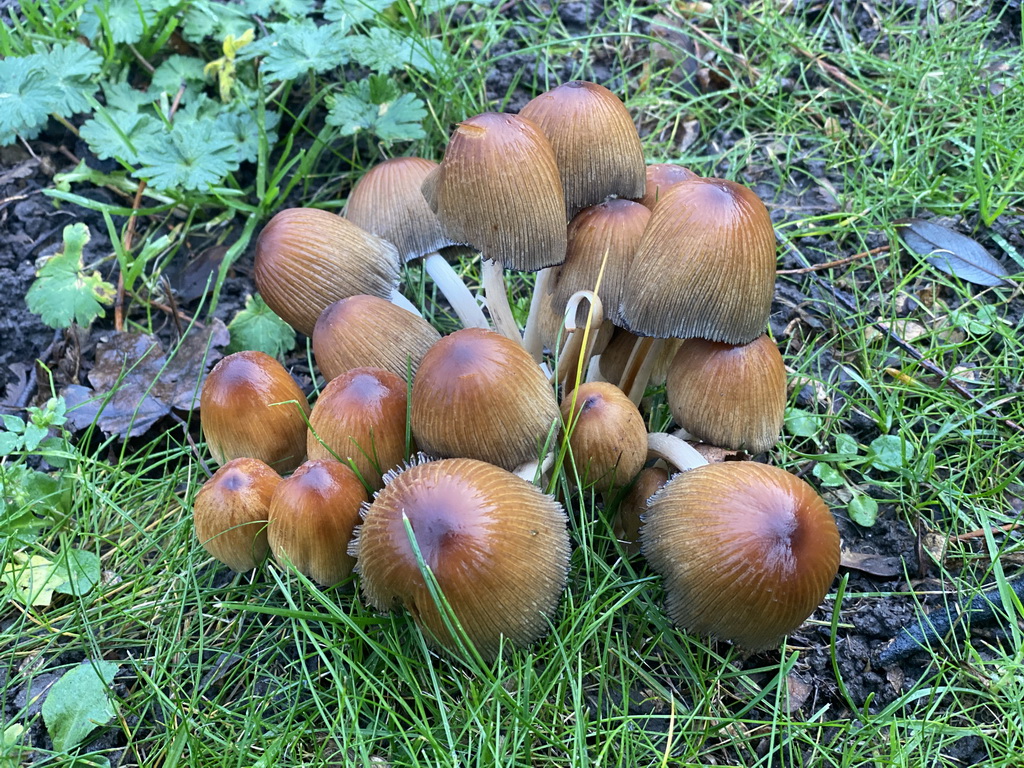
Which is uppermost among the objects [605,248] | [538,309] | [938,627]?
[605,248]

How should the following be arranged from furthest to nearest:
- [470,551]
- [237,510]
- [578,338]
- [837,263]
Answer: [837,263] → [578,338] → [237,510] → [470,551]

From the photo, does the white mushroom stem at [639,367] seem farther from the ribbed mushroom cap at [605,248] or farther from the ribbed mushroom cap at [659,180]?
the ribbed mushroom cap at [659,180]

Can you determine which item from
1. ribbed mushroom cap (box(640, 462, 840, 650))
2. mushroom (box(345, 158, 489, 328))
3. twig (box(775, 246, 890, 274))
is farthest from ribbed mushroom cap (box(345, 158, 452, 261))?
twig (box(775, 246, 890, 274))

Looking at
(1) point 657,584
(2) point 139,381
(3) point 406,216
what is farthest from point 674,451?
(2) point 139,381

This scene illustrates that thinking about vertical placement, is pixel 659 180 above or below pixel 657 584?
above

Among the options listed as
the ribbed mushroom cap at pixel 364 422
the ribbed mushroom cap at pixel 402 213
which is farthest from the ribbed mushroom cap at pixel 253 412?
the ribbed mushroom cap at pixel 402 213

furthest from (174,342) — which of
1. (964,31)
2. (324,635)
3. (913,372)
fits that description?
(964,31)

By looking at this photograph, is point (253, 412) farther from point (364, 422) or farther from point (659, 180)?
point (659, 180)
